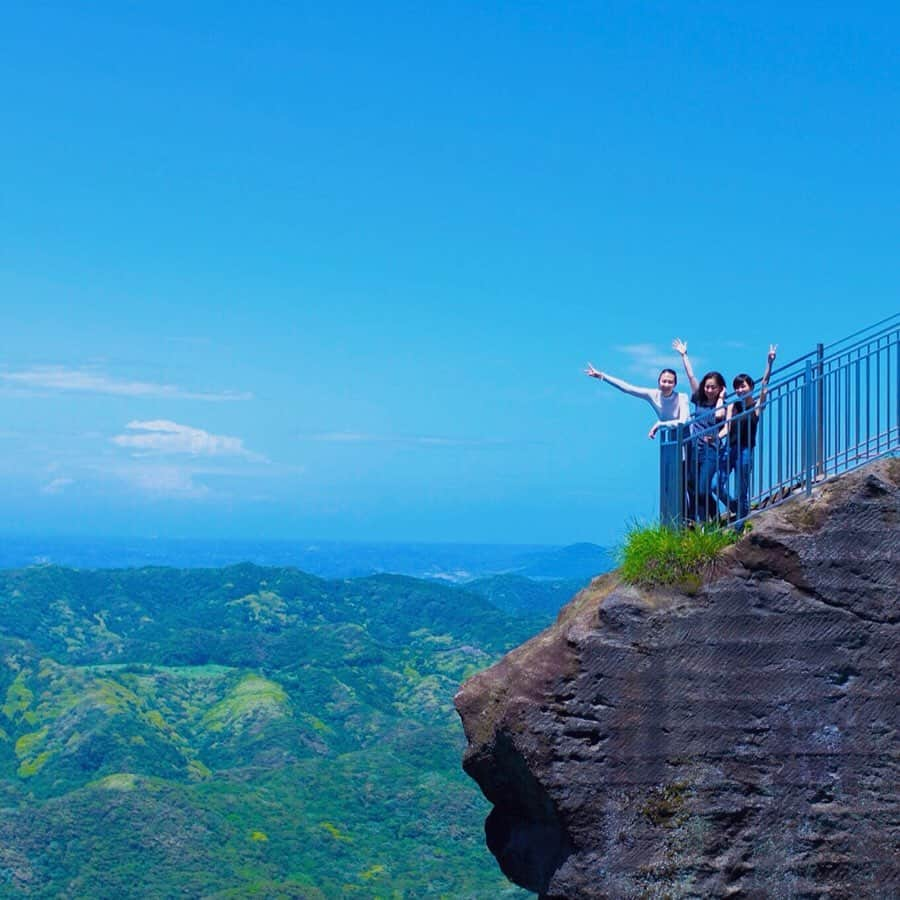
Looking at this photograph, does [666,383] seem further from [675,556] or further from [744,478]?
[675,556]

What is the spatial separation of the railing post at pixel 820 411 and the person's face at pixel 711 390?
0.99m

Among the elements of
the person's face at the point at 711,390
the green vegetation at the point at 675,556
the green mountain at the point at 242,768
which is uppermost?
the person's face at the point at 711,390

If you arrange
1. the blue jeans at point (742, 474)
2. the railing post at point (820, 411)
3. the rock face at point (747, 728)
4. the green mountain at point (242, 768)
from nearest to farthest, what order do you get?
1. the rock face at point (747, 728)
2. the railing post at point (820, 411)
3. the blue jeans at point (742, 474)
4. the green mountain at point (242, 768)

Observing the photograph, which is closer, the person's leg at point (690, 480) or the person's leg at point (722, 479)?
the person's leg at point (722, 479)

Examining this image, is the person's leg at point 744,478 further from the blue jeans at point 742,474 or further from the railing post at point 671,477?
the railing post at point 671,477

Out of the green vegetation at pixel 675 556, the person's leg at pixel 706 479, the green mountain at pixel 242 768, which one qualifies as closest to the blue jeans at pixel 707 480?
the person's leg at pixel 706 479

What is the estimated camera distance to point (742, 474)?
37.8 ft

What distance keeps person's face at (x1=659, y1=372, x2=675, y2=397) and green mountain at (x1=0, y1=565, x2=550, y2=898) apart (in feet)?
241

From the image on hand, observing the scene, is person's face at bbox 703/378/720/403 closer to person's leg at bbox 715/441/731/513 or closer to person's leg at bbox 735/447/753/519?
person's leg at bbox 715/441/731/513

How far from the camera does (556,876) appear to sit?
10.6 metres

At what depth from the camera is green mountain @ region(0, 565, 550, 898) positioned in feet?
287

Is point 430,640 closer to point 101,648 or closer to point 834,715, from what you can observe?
point 101,648

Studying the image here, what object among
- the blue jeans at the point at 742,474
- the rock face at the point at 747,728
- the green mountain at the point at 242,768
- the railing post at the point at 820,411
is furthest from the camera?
the green mountain at the point at 242,768

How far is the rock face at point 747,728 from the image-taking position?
406 inches
